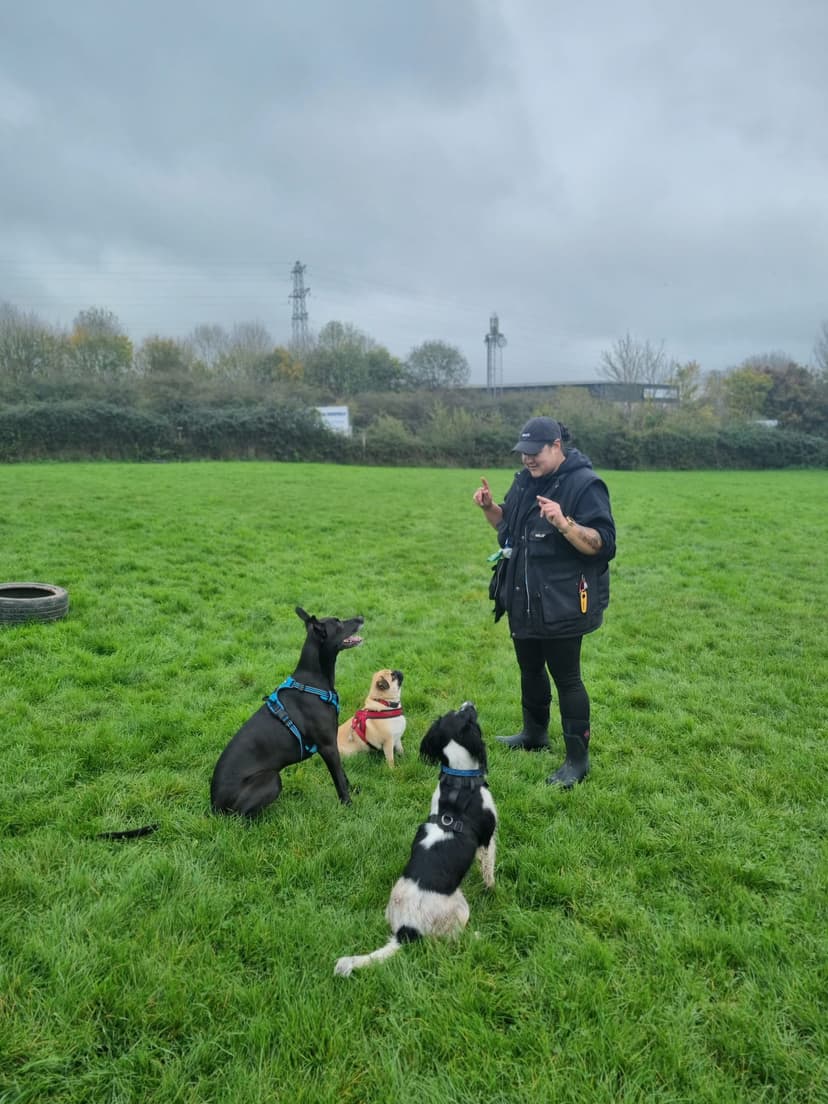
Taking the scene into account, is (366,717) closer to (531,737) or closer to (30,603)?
(531,737)

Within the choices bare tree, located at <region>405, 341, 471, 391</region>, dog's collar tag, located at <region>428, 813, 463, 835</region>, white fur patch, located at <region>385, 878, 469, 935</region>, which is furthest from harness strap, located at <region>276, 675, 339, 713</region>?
bare tree, located at <region>405, 341, 471, 391</region>

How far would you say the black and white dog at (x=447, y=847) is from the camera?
2619 millimetres

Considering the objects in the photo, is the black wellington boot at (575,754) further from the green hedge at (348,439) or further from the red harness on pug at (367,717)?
the green hedge at (348,439)

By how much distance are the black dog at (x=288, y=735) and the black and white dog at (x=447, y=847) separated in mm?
762

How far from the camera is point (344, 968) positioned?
242 centimetres


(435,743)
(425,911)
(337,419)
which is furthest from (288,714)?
(337,419)

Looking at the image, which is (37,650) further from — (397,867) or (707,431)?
(707,431)

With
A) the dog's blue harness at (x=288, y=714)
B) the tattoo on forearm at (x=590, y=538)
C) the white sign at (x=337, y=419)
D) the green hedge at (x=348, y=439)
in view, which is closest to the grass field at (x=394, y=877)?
the dog's blue harness at (x=288, y=714)

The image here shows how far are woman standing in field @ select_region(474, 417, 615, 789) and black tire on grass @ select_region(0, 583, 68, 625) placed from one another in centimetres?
491

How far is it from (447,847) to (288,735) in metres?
1.28

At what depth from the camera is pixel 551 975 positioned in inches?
98.0

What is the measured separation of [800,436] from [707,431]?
665 cm

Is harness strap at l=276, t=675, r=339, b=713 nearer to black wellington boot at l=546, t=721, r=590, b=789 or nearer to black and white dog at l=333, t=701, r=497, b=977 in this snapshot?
black and white dog at l=333, t=701, r=497, b=977

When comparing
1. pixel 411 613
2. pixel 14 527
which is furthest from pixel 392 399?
pixel 411 613
